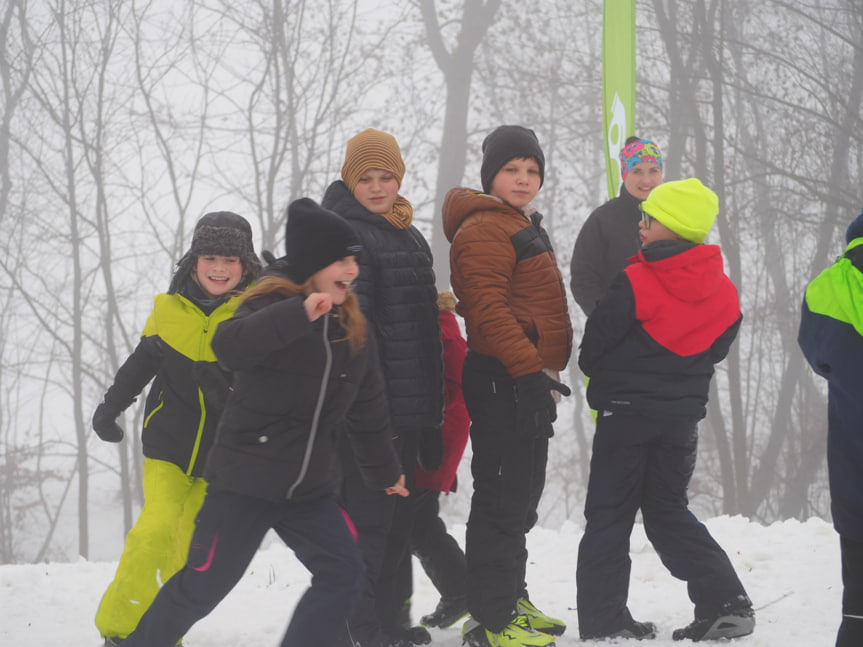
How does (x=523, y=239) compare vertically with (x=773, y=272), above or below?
below

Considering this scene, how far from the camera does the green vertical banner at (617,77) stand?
576 centimetres

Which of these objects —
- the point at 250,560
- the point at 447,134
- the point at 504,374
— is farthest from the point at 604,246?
the point at 447,134

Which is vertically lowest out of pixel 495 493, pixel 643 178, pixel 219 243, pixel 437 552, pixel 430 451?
pixel 437 552

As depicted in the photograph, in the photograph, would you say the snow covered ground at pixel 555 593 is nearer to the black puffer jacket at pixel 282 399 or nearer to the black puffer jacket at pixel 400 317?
the black puffer jacket at pixel 400 317

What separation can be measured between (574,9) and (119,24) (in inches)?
405

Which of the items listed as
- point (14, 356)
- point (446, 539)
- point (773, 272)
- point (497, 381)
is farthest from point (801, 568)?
point (14, 356)

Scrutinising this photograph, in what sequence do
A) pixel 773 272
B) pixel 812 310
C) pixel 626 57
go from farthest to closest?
pixel 773 272
pixel 626 57
pixel 812 310

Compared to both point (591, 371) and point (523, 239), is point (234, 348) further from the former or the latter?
point (591, 371)

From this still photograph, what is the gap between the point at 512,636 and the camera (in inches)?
120

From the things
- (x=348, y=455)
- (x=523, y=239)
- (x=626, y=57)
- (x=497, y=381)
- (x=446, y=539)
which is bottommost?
(x=446, y=539)

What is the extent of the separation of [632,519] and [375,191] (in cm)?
173

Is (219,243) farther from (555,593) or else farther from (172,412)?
(555,593)

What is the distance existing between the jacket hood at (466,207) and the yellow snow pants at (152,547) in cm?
147

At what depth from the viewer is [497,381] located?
3.12m
